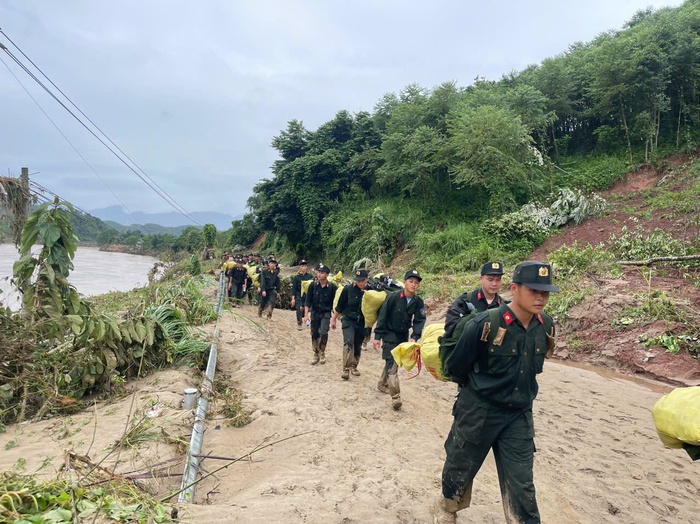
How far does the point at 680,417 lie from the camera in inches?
84.7

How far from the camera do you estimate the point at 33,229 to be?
5180mm

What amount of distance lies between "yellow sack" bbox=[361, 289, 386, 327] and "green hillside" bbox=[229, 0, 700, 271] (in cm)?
1137

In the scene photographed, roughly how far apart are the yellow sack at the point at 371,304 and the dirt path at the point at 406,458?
1089 mm

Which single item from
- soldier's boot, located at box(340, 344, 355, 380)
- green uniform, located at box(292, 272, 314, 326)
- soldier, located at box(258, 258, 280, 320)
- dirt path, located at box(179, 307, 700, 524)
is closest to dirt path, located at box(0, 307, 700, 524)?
dirt path, located at box(179, 307, 700, 524)

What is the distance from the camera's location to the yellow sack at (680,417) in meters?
2.10

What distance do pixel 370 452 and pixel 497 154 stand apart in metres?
17.8

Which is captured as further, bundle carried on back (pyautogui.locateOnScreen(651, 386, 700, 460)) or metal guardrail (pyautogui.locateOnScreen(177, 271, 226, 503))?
metal guardrail (pyautogui.locateOnScreen(177, 271, 226, 503))

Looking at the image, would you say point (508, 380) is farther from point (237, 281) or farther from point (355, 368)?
point (237, 281)

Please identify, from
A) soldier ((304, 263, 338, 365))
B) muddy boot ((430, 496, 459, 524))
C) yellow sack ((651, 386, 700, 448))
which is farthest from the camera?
soldier ((304, 263, 338, 365))

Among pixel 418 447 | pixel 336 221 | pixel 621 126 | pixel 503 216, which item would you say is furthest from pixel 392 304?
pixel 621 126

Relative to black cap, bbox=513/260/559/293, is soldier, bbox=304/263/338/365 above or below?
below

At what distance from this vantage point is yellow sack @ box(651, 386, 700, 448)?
82.6 inches

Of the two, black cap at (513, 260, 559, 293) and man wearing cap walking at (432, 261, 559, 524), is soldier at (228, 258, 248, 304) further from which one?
black cap at (513, 260, 559, 293)

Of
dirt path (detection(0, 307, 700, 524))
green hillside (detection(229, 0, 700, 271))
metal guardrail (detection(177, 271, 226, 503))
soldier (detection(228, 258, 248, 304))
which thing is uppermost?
green hillside (detection(229, 0, 700, 271))
